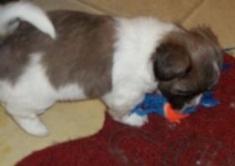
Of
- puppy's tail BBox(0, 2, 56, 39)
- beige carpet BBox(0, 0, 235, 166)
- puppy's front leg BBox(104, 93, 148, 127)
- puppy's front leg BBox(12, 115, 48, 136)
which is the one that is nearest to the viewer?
puppy's tail BBox(0, 2, 56, 39)

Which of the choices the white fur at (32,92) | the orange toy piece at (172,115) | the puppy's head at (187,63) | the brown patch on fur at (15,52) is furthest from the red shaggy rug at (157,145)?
the brown patch on fur at (15,52)

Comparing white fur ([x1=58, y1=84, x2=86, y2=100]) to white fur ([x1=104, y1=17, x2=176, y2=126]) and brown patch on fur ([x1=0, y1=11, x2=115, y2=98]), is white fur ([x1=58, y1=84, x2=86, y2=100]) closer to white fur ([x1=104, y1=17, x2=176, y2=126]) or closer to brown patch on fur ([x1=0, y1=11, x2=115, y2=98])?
brown patch on fur ([x1=0, y1=11, x2=115, y2=98])

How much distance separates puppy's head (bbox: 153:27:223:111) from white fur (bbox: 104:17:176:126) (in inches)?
1.6

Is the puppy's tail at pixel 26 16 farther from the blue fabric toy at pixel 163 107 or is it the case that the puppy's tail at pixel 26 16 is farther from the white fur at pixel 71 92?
the blue fabric toy at pixel 163 107

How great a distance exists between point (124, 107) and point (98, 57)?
307 millimetres

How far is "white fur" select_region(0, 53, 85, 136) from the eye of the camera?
5.90ft

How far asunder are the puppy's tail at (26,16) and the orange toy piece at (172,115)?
26.3 inches

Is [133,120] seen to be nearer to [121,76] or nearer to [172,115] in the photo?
[172,115]

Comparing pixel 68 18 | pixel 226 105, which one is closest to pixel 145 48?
pixel 68 18

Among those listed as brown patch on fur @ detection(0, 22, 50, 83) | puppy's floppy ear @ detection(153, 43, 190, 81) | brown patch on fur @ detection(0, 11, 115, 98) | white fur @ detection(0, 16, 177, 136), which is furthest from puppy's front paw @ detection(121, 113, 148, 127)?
brown patch on fur @ detection(0, 22, 50, 83)

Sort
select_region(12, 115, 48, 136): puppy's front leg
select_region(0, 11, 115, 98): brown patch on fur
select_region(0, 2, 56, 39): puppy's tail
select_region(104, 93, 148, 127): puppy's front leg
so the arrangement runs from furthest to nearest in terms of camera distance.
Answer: select_region(12, 115, 48, 136): puppy's front leg, select_region(104, 93, 148, 127): puppy's front leg, select_region(0, 11, 115, 98): brown patch on fur, select_region(0, 2, 56, 39): puppy's tail

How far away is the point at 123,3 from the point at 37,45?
0.98 metres

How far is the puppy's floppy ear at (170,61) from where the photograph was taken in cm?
172

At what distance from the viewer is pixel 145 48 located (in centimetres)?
182
